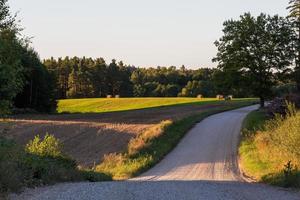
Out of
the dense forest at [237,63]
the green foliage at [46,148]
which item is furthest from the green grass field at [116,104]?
the green foliage at [46,148]

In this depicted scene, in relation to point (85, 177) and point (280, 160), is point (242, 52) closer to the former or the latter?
point (280, 160)

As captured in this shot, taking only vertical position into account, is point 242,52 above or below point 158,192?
above

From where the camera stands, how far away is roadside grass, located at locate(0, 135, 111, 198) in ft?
38.3

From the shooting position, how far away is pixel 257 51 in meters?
55.5

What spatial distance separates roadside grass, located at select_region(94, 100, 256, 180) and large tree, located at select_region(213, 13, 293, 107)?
17658mm

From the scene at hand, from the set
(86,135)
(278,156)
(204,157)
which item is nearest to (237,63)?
(86,135)

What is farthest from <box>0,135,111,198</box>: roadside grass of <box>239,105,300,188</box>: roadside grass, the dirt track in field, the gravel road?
the dirt track in field

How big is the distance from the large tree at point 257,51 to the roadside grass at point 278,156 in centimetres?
2653

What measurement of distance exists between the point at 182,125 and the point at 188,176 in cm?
1738

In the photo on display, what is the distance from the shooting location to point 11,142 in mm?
12023

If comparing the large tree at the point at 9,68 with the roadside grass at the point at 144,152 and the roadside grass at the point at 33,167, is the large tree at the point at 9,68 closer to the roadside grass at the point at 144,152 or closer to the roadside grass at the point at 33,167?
the roadside grass at the point at 33,167

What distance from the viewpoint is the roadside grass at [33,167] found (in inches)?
460

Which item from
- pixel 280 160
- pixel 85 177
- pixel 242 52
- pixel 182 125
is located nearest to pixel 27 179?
pixel 85 177

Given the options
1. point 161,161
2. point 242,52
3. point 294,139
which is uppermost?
point 242,52
